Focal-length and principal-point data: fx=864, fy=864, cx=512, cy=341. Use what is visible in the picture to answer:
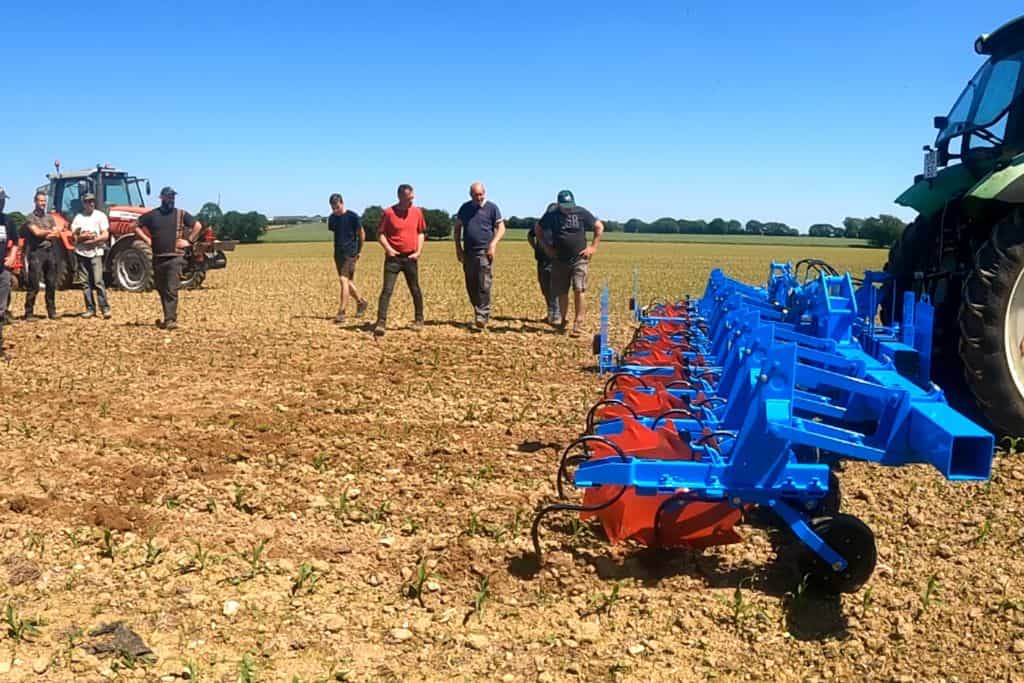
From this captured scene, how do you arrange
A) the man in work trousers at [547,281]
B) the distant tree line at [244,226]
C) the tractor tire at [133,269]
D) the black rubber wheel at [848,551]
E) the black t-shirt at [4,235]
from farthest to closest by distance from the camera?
the distant tree line at [244,226], the tractor tire at [133,269], the man in work trousers at [547,281], the black t-shirt at [4,235], the black rubber wheel at [848,551]

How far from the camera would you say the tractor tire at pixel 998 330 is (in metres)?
4.27

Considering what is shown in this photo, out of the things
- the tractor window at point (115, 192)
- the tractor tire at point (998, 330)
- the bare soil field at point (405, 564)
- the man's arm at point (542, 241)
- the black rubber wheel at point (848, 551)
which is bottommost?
the bare soil field at point (405, 564)

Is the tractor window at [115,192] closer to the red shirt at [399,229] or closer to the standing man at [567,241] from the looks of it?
the red shirt at [399,229]

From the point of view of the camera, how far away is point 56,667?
2.71 m

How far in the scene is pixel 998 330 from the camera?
427cm

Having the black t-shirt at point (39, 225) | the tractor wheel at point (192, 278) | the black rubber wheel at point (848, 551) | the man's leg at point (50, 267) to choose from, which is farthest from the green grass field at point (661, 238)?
the black rubber wheel at point (848, 551)

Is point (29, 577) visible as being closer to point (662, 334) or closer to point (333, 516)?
point (333, 516)

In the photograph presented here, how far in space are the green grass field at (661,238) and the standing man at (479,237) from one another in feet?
141

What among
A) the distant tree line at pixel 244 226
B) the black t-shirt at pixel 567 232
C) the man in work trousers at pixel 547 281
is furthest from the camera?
the distant tree line at pixel 244 226

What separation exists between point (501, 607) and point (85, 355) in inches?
256

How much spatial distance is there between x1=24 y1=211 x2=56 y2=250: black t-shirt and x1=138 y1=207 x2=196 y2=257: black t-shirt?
1.73m

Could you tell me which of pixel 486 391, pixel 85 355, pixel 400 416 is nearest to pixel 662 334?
pixel 486 391

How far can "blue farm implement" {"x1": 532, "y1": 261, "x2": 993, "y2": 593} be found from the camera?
9.56 ft

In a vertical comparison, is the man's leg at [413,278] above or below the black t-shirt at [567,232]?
below
